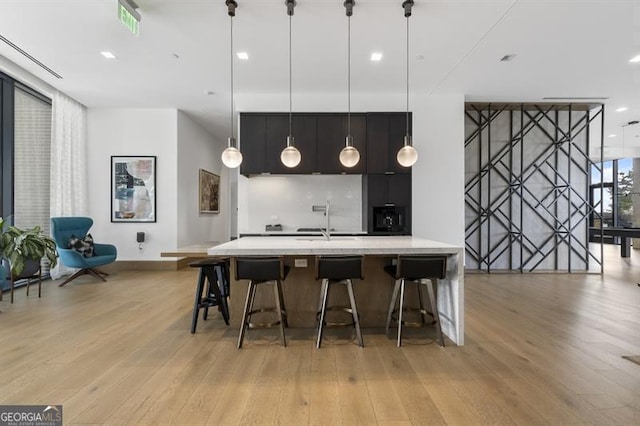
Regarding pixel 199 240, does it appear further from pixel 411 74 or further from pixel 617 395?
pixel 617 395

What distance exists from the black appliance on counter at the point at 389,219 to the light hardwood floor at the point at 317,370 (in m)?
1.81

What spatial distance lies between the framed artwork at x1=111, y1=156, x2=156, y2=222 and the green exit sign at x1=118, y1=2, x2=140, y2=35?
11.5ft

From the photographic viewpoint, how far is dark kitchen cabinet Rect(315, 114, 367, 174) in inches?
208

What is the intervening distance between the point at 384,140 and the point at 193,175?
452cm

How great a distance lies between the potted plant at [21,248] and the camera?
394 centimetres

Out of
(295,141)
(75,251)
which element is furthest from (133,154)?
(295,141)

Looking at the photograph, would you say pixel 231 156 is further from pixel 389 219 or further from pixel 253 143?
pixel 389 219

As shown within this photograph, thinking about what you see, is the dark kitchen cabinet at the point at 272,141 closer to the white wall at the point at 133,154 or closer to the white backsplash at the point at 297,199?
the white backsplash at the point at 297,199

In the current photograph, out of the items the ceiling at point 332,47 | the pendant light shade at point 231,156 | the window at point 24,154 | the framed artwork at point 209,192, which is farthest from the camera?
the framed artwork at point 209,192

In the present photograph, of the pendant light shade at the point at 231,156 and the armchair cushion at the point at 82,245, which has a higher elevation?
the pendant light shade at the point at 231,156

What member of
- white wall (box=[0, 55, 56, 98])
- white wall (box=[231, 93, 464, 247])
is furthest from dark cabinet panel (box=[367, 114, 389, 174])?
white wall (box=[0, 55, 56, 98])

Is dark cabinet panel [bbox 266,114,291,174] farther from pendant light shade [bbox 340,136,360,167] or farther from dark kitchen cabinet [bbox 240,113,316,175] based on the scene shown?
pendant light shade [bbox 340,136,360,167]

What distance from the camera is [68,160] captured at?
559cm

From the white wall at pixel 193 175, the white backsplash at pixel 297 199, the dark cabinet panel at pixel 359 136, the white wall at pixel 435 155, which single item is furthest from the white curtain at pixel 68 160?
the dark cabinet panel at pixel 359 136
